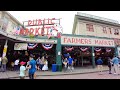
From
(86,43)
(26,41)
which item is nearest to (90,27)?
(86,43)

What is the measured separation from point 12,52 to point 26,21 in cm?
808

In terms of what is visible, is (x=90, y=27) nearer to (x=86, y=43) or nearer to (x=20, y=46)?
(x=86, y=43)

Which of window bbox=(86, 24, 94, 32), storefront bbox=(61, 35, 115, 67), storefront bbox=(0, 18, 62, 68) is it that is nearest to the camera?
storefront bbox=(0, 18, 62, 68)

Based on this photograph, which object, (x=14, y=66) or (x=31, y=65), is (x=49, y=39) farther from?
(x=31, y=65)

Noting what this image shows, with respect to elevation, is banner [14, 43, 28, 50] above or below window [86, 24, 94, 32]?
below

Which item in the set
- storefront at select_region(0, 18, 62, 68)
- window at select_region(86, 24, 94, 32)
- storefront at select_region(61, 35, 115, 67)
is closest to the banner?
storefront at select_region(0, 18, 62, 68)

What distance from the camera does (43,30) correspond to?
2236 centimetres

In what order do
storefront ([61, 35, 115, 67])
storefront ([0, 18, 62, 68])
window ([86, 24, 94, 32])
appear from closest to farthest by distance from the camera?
storefront ([0, 18, 62, 68]) → storefront ([61, 35, 115, 67]) → window ([86, 24, 94, 32])

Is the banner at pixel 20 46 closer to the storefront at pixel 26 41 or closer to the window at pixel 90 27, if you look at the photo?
the storefront at pixel 26 41

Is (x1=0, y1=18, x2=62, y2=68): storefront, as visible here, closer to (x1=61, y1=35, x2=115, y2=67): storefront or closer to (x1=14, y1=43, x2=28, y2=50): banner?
(x1=14, y1=43, x2=28, y2=50): banner

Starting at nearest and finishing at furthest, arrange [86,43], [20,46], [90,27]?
[20,46] < [86,43] < [90,27]

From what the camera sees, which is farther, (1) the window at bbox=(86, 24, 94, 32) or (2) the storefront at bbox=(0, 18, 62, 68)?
(1) the window at bbox=(86, 24, 94, 32)

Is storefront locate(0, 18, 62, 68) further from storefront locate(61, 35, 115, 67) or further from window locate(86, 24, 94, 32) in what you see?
window locate(86, 24, 94, 32)
